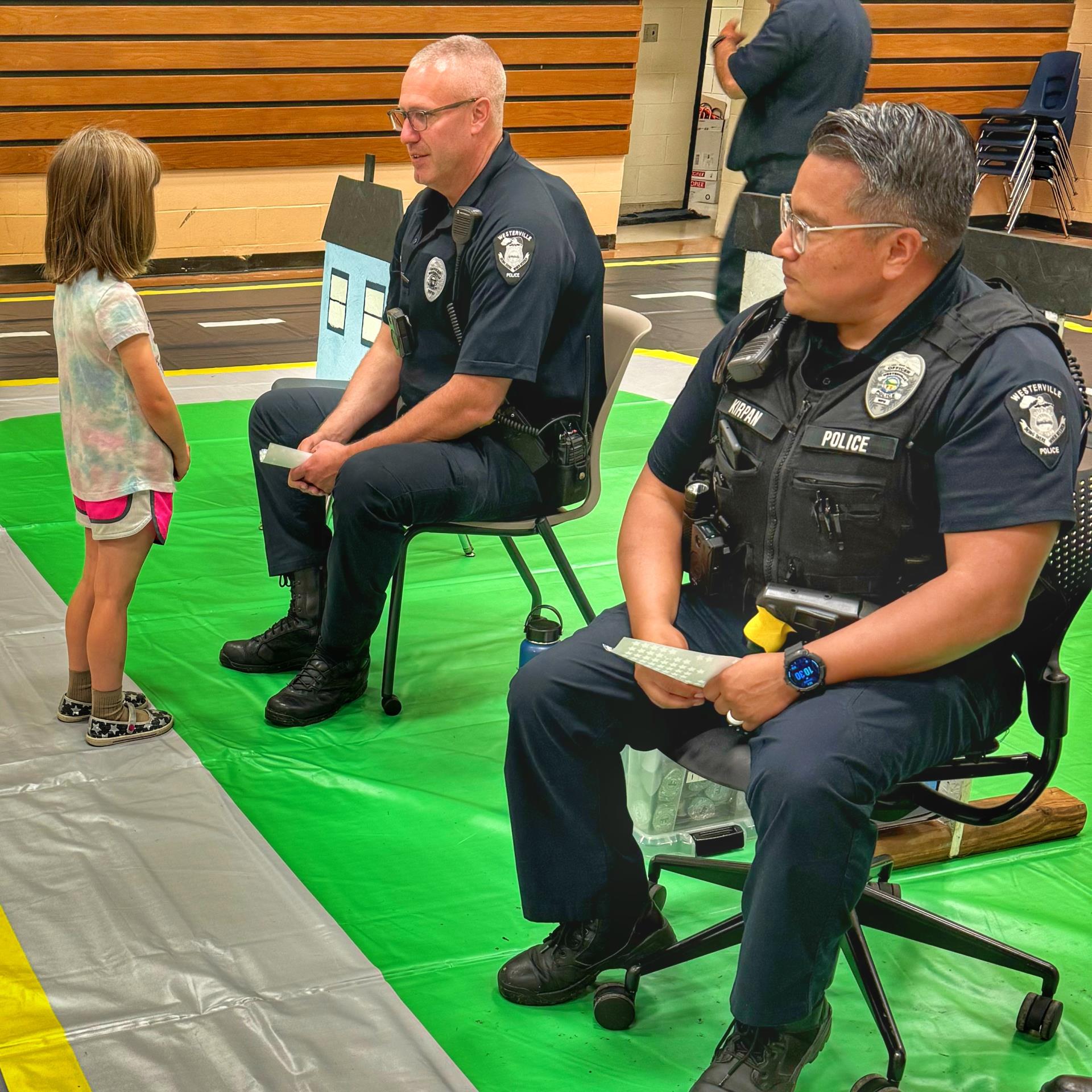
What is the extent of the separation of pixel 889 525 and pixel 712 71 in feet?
32.1

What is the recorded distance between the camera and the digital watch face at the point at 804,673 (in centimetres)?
169

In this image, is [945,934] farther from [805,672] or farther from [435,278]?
[435,278]

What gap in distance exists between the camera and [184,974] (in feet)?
6.56

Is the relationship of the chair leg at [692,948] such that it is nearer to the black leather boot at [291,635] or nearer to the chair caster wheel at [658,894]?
the chair caster wheel at [658,894]

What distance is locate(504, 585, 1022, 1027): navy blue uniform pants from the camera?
1574 millimetres

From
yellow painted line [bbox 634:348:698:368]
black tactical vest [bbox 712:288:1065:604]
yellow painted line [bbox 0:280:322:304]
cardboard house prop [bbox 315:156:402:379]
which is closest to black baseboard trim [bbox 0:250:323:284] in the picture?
yellow painted line [bbox 0:280:322:304]

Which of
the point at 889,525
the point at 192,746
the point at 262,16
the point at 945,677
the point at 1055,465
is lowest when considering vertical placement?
the point at 192,746

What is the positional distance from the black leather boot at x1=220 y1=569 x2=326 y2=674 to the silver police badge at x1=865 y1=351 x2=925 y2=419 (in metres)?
1.67

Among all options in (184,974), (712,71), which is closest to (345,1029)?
(184,974)

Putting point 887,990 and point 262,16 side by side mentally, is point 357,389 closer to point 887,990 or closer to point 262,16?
point 887,990

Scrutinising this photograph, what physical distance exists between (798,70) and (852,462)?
9.41 feet

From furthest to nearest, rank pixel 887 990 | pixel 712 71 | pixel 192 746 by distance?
pixel 712 71 → pixel 192 746 → pixel 887 990

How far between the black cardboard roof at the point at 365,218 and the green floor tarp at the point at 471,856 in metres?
0.92

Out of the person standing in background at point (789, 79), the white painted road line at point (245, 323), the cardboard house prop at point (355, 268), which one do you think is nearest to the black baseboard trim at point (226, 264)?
the white painted road line at point (245, 323)
